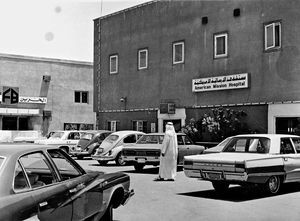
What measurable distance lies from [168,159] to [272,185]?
387 centimetres

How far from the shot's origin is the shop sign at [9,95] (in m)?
34.6

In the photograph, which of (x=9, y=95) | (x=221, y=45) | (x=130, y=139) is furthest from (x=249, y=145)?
(x=9, y=95)

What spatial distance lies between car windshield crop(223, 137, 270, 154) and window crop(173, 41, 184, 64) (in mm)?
12720

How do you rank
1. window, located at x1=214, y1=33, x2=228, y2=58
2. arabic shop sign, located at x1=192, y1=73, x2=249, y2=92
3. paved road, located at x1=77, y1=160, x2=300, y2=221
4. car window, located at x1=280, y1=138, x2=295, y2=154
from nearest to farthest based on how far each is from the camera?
1. paved road, located at x1=77, y1=160, x2=300, y2=221
2. car window, located at x1=280, y1=138, x2=295, y2=154
3. arabic shop sign, located at x1=192, y1=73, x2=249, y2=92
4. window, located at x1=214, y1=33, x2=228, y2=58

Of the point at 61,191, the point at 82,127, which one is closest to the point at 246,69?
the point at 61,191

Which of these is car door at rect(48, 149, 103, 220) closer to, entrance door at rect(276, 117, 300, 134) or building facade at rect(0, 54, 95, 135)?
entrance door at rect(276, 117, 300, 134)

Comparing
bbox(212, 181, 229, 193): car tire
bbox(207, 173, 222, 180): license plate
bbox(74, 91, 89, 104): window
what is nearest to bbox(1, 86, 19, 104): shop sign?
bbox(74, 91, 89, 104): window

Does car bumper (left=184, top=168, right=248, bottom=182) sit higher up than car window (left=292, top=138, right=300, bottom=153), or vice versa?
car window (left=292, top=138, right=300, bottom=153)

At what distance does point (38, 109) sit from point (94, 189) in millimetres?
35112

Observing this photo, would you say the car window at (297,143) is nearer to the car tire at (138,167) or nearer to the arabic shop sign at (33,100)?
the car tire at (138,167)

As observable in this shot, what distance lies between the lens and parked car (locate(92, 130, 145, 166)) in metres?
18.9

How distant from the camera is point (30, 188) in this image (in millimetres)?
4672

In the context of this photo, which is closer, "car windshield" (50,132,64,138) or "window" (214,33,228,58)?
"window" (214,33,228,58)

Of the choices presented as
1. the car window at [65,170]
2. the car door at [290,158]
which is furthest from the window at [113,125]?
the car window at [65,170]
